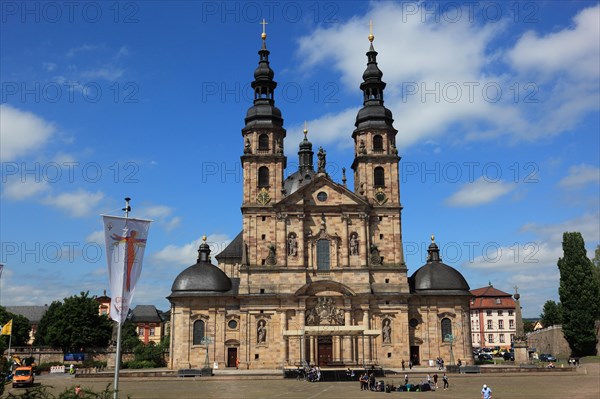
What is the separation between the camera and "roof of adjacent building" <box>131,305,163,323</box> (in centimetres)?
11300

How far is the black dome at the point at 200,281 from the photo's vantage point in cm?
5803

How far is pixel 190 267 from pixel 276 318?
10311mm

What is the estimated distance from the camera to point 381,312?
187 feet

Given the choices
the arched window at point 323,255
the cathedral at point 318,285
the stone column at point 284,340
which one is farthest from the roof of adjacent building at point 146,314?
the arched window at point 323,255

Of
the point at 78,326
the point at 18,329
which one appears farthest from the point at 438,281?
the point at 18,329

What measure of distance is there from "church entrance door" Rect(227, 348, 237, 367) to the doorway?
16.8 m

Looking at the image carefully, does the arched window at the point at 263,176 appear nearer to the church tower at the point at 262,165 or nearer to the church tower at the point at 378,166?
the church tower at the point at 262,165

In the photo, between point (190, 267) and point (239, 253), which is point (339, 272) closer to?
point (190, 267)

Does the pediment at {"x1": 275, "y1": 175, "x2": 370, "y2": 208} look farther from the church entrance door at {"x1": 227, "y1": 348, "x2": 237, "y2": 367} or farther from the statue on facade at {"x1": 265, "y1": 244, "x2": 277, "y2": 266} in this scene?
the church entrance door at {"x1": 227, "y1": 348, "x2": 237, "y2": 367}

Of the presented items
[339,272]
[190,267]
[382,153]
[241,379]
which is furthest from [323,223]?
[241,379]

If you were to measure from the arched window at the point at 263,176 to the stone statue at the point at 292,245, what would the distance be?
6.13 metres

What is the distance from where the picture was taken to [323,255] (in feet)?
190

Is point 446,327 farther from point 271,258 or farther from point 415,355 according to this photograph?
point 271,258

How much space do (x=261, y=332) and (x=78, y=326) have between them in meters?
30.7
